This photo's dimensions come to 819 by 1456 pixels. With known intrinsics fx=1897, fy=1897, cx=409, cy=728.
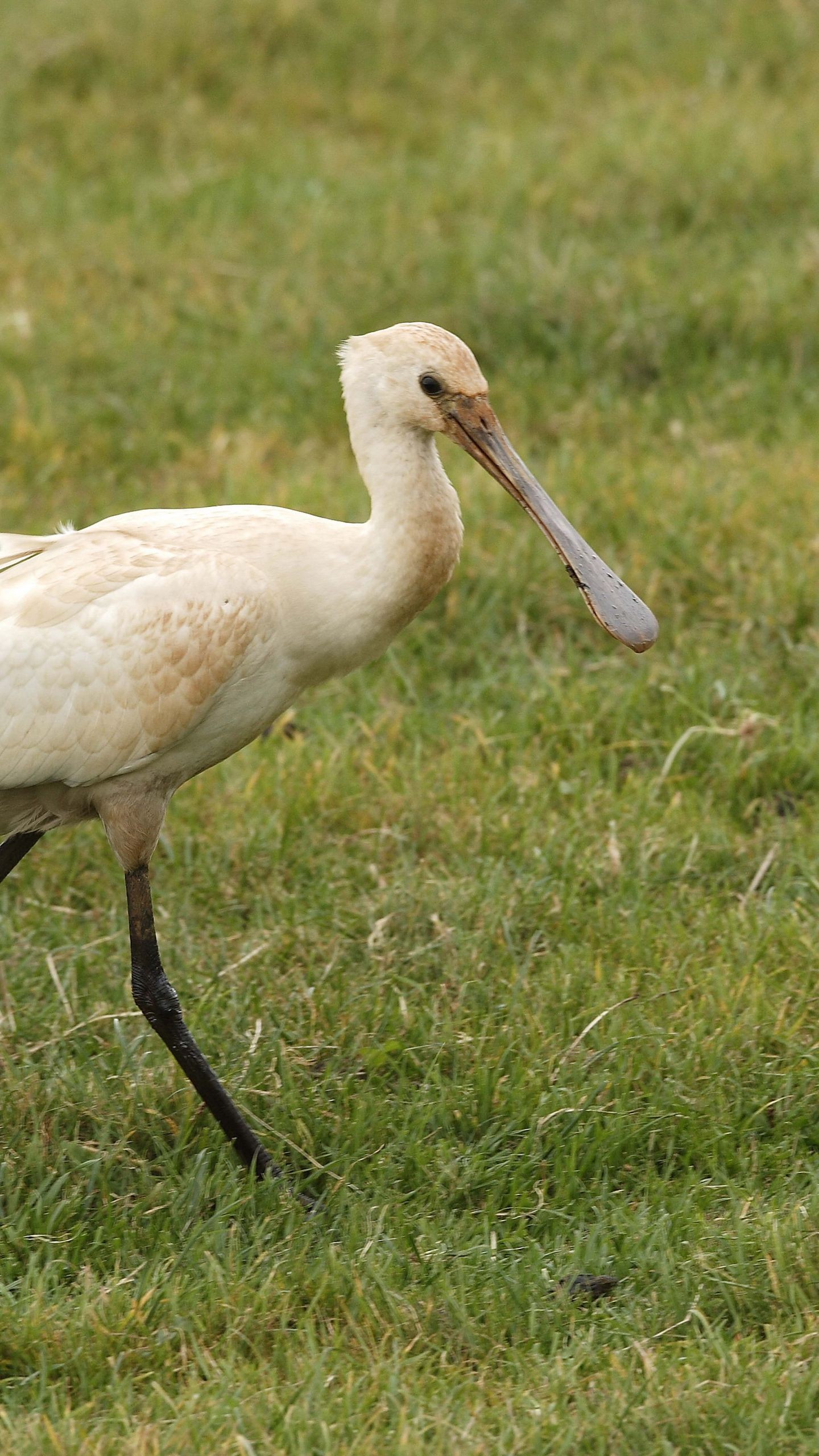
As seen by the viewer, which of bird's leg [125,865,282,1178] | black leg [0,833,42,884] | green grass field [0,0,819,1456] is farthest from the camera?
black leg [0,833,42,884]

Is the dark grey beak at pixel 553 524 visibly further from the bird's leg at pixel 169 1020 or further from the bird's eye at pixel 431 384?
the bird's leg at pixel 169 1020

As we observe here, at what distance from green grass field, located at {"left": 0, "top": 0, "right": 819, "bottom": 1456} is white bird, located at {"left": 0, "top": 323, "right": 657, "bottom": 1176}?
1.48 feet

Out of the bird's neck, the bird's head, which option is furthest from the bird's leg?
the bird's head

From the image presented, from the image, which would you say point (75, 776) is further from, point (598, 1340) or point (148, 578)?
point (598, 1340)

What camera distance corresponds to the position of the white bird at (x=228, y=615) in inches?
158

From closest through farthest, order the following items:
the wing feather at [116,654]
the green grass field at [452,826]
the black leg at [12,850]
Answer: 1. the green grass field at [452,826]
2. the wing feather at [116,654]
3. the black leg at [12,850]

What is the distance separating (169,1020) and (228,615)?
94 centimetres

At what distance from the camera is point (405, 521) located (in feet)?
13.2

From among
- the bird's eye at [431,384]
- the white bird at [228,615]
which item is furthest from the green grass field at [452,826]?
the bird's eye at [431,384]

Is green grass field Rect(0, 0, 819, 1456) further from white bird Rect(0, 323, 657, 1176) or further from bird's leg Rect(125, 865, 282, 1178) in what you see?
white bird Rect(0, 323, 657, 1176)

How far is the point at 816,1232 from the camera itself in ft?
12.1

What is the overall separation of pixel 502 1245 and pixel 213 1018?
1.10 meters

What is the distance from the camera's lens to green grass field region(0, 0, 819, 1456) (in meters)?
3.54

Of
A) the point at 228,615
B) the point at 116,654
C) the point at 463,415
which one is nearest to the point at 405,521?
the point at 463,415
